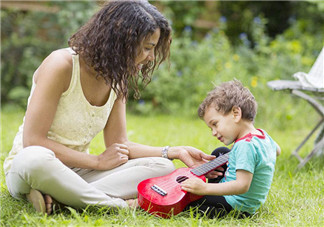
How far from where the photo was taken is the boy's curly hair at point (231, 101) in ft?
7.66

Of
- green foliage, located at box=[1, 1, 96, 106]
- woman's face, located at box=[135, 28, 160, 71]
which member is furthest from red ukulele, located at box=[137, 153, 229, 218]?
green foliage, located at box=[1, 1, 96, 106]

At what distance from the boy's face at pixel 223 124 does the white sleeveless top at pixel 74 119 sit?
0.60 m

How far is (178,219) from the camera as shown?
2.25 m

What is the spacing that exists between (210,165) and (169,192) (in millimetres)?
283

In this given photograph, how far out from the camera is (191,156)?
2609 millimetres

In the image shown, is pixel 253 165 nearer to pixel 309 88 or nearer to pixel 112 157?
pixel 112 157

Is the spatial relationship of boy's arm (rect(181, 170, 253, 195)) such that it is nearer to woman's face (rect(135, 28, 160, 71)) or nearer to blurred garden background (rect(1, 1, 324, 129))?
woman's face (rect(135, 28, 160, 71))

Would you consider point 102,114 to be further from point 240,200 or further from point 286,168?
point 286,168

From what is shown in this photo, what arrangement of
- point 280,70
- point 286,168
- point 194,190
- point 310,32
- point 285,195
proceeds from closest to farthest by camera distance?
point 194,190, point 285,195, point 286,168, point 280,70, point 310,32

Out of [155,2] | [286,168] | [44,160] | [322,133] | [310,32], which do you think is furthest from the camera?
[310,32]

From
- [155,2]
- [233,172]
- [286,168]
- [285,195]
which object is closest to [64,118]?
[233,172]

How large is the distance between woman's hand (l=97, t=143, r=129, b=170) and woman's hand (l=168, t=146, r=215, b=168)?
11.4 inches

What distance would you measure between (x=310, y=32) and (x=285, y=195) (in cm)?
520

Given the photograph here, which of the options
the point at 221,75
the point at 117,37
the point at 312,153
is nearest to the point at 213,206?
the point at 117,37
